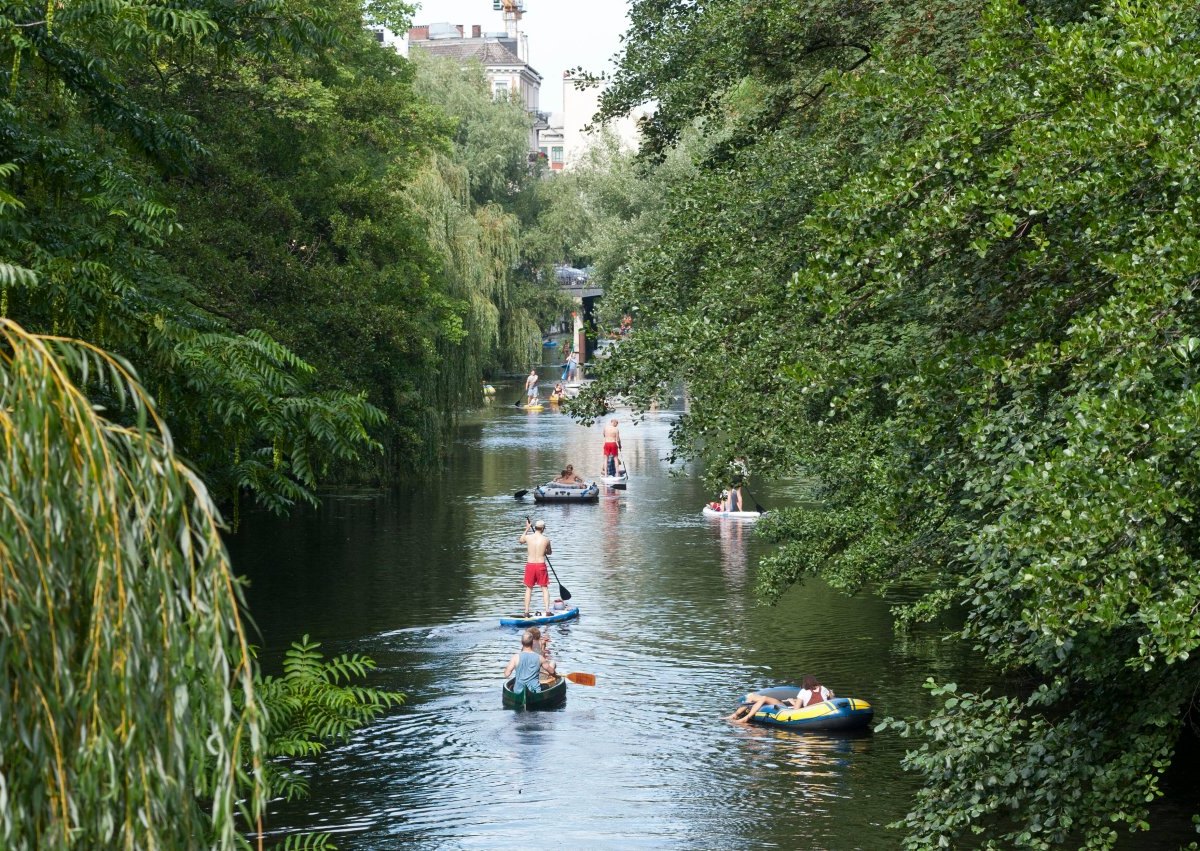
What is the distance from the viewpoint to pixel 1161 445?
7.98 metres

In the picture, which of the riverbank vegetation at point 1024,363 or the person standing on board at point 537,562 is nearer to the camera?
the riverbank vegetation at point 1024,363

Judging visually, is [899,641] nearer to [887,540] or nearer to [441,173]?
[887,540]

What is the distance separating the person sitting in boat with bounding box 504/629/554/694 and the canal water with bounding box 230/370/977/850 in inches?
16.1

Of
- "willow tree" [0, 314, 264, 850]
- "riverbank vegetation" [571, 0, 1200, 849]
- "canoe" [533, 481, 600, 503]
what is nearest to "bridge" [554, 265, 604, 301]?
"canoe" [533, 481, 600, 503]

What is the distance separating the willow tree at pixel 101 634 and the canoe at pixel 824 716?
14.5 meters

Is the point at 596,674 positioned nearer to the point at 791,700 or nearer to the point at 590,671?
the point at 590,671

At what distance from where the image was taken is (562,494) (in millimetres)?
40094

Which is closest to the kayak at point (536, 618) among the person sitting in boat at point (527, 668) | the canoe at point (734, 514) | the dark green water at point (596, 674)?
the dark green water at point (596, 674)

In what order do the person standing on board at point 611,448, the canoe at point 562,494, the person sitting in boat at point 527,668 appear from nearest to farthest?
the person sitting in boat at point 527,668 < the canoe at point 562,494 < the person standing on board at point 611,448

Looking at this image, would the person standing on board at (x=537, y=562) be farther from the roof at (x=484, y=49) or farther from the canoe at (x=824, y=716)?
the roof at (x=484, y=49)

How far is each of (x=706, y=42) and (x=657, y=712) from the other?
8.42 m

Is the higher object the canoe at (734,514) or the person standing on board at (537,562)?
the canoe at (734,514)

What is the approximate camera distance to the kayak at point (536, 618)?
25188 mm

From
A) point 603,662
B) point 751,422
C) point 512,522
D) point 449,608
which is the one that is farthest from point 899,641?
point 512,522
